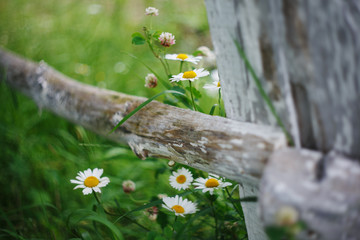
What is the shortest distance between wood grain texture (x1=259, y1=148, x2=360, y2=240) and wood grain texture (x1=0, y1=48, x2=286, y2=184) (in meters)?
0.08

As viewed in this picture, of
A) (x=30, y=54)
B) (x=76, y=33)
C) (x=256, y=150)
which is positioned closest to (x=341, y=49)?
(x=256, y=150)

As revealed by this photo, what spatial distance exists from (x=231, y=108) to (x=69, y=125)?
64.4 inches

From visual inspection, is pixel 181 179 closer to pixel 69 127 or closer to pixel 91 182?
pixel 91 182

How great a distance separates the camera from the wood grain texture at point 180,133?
0.70 meters

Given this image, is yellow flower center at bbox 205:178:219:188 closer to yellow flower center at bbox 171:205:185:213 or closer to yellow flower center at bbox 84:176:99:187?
yellow flower center at bbox 171:205:185:213

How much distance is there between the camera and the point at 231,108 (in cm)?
81

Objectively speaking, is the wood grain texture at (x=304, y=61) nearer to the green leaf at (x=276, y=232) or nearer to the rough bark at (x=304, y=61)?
the rough bark at (x=304, y=61)

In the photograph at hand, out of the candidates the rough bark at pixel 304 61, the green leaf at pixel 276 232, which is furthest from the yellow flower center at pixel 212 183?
the green leaf at pixel 276 232

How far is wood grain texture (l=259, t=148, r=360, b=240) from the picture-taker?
1.80ft

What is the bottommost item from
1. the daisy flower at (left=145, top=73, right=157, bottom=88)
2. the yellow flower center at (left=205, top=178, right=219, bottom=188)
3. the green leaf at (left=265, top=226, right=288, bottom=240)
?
the yellow flower center at (left=205, top=178, right=219, bottom=188)

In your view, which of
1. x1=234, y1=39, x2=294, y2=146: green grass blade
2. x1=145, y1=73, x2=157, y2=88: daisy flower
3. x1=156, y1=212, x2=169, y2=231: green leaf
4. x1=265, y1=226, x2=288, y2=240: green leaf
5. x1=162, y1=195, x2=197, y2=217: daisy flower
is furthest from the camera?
x1=145, y1=73, x2=157, y2=88: daisy flower

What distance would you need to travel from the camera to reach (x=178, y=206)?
0.98 metres

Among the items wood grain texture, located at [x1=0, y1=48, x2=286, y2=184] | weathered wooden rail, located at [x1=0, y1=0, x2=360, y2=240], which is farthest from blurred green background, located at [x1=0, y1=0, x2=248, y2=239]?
weathered wooden rail, located at [x1=0, y1=0, x2=360, y2=240]

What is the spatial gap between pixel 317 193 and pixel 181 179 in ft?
1.89
